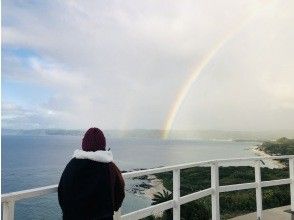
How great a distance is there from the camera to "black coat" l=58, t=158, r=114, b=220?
315 centimetres

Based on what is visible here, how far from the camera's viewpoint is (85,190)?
3.16 meters

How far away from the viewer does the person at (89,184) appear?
3152 mm

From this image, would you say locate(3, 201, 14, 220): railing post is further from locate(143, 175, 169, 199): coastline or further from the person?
locate(143, 175, 169, 199): coastline

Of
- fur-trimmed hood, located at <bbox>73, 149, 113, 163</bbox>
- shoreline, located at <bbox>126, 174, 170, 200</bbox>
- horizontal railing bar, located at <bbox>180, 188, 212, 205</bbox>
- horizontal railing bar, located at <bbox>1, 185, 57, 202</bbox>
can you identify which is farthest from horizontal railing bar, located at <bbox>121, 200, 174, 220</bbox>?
shoreline, located at <bbox>126, 174, 170, 200</bbox>

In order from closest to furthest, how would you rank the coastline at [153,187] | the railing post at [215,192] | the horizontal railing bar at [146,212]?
the horizontal railing bar at [146,212] < the railing post at [215,192] < the coastline at [153,187]

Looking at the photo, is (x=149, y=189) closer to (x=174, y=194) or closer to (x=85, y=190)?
(x=174, y=194)

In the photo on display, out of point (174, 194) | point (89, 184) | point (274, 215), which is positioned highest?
point (89, 184)

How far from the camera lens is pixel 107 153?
332cm

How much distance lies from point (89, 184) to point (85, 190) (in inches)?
2.2

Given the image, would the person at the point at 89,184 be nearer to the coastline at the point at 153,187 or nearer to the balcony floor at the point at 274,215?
the balcony floor at the point at 274,215

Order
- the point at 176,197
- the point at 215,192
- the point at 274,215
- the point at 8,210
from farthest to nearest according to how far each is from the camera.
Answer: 1. the point at 274,215
2. the point at 215,192
3. the point at 176,197
4. the point at 8,210

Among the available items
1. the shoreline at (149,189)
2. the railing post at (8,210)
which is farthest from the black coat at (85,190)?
the shoreline at (149,189)

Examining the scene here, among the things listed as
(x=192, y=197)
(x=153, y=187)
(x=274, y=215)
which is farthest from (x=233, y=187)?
(x=153, y=187)

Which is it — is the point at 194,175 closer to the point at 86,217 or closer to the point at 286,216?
the point at 286,216
